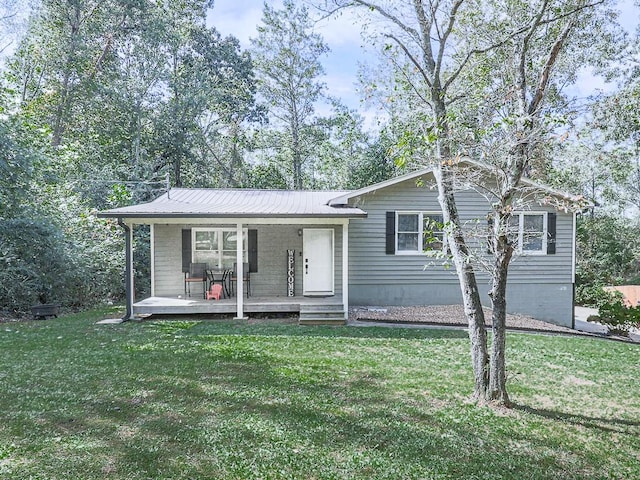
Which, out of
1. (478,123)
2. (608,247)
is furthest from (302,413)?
(608,247)

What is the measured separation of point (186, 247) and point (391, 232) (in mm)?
5201

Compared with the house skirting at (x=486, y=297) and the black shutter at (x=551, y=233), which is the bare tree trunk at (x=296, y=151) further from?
the black shutter at (x=551, y=233)

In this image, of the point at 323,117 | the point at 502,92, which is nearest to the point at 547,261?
the point at 502,92

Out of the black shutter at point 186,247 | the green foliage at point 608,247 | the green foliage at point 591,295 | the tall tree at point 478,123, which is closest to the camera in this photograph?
the tall tree at point 478,123

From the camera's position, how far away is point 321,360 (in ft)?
19.6

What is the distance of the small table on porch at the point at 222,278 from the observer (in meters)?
10.6

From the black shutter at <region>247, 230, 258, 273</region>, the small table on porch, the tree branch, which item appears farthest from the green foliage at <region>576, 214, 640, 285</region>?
the tree branch

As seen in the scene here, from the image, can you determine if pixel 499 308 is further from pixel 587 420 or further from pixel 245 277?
pixel 245 277

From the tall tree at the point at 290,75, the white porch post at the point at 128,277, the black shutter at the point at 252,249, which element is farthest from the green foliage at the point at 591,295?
the white porch post at the point at 128,277

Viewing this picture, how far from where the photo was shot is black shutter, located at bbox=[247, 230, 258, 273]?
10867 millimetres

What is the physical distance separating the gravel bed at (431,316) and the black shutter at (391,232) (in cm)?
153

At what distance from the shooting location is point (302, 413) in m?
4.02

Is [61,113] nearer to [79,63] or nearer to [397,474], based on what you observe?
[79,63]

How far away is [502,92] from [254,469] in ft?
14.6
